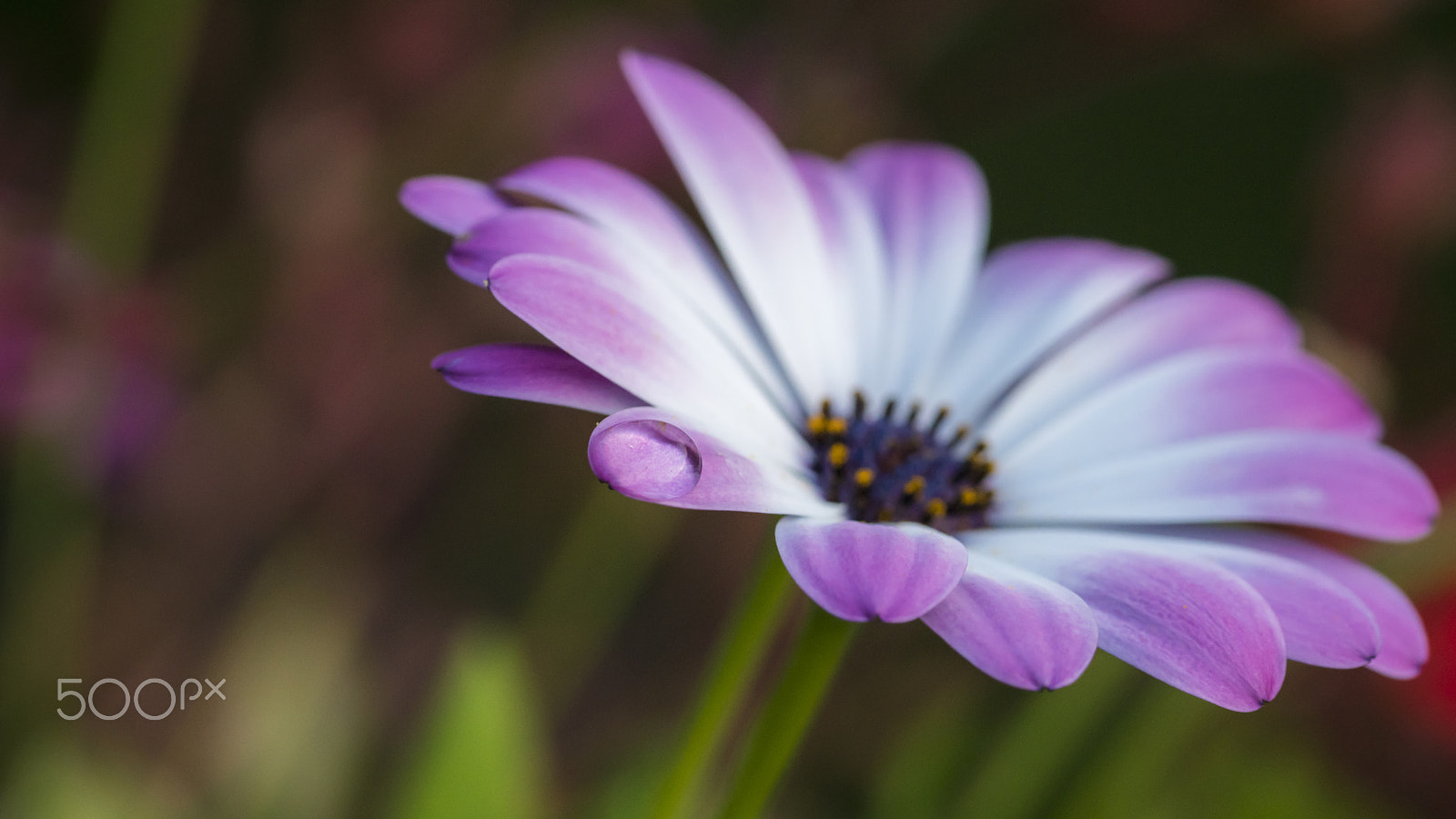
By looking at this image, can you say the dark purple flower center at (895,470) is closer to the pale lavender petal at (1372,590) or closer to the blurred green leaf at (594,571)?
the pale lavender petal at (1372,590)

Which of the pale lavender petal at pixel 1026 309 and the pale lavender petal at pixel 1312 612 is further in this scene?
the pale lavender petal at pixel 1026 309

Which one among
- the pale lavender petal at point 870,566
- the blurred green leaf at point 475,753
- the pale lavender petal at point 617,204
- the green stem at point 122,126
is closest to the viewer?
the pale lavender petal at point 870,566

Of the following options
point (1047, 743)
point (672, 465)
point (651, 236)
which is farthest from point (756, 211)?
point (1047, 743)

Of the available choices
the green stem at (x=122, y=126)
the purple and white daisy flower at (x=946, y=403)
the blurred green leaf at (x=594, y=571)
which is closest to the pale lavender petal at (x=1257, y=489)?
the purple and white daisy flower at (x=946, y=403)

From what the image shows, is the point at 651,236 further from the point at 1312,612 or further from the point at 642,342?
the point at 1312,612

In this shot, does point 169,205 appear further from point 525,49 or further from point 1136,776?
point 1136,776

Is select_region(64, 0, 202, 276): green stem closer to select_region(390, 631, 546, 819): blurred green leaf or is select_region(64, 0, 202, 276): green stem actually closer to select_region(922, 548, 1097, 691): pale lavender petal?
select_region(390, 631, 546, 819): blurred green leaf

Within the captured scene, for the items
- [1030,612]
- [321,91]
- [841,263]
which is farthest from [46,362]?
[1030,612]
